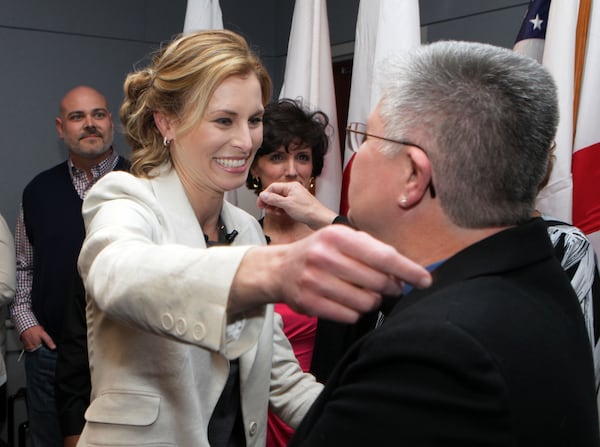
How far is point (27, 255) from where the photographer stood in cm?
342

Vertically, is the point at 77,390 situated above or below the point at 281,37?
below

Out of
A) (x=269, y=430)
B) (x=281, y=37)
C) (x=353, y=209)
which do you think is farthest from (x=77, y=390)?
(x=281, y=37)

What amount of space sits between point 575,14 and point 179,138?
1.45 meters

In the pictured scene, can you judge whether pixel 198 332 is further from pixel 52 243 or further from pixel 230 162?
pixel 52 243

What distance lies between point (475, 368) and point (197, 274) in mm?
339

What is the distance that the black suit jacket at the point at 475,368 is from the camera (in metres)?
0.73

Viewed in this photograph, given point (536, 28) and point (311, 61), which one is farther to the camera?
point (311, 61)

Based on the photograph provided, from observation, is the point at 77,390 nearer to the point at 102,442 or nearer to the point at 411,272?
the point at 102,442

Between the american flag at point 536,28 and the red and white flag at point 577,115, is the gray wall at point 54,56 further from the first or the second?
the red and white flag at point 577,115

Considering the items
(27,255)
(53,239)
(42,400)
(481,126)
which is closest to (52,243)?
(53,239)

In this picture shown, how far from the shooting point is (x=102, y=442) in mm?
1229

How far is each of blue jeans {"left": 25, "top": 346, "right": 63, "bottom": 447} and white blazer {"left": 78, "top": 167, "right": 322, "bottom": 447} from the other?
1.76 metres

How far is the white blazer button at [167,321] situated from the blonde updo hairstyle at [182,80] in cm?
68

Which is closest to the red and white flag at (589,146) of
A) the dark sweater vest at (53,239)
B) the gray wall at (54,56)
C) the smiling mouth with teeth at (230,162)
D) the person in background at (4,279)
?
the smiling mouth with teeth at (230,162)
